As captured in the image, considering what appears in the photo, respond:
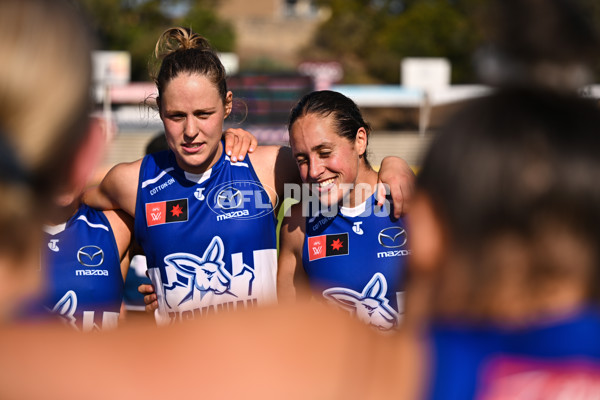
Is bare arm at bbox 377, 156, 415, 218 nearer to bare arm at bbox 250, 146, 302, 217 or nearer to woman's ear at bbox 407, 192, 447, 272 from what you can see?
bare arm at bbox 250, 146, 302, 217

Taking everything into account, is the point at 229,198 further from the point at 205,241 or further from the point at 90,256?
the point at 90,256

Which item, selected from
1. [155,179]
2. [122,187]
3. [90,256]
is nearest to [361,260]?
[155,179]

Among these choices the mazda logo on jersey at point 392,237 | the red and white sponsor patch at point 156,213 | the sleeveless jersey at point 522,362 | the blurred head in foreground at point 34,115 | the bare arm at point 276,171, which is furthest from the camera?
the bare arm at point 276,171

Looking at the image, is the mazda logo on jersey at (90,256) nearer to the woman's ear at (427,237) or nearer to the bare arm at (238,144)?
the bare arm at (238,144)

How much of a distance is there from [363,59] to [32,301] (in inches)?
1426

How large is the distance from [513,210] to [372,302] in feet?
7.13

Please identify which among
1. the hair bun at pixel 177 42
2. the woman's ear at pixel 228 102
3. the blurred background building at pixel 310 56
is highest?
the blurred background building at pixel 310 56

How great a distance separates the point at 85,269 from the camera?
3312 millimetres

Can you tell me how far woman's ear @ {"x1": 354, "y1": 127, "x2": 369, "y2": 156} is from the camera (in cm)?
325

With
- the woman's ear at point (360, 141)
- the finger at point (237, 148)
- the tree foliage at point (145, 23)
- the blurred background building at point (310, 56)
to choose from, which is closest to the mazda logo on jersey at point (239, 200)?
the finger at point (237, 148)

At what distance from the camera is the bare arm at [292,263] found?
3.24 meters

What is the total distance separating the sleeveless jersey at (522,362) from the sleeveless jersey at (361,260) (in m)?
2.03

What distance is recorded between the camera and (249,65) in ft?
112

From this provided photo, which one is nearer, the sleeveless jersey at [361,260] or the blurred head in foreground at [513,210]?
the blurred head in foreground at [513,210]
